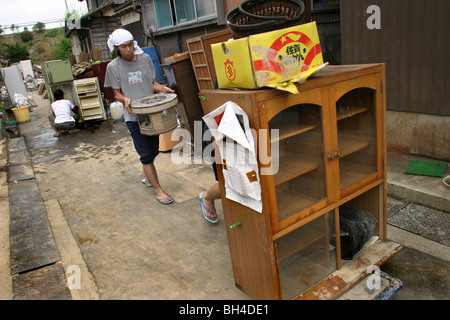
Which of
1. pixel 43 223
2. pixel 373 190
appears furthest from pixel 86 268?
pixel 373 190

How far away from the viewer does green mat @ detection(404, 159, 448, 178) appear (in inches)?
161

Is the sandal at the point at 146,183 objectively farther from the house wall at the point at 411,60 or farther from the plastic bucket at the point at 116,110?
the plastic bucket at the point at 116,110

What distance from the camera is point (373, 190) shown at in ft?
9.74

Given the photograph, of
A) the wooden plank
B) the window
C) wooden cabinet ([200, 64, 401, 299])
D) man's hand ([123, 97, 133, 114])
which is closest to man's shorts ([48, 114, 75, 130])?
the window

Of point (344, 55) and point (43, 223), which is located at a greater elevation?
point (344, 55)

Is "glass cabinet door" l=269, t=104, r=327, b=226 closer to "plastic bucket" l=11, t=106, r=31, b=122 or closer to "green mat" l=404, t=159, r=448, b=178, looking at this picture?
"green mat" l=404, t=159, r=448, b=178

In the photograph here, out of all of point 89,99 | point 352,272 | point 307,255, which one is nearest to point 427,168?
point 352,272

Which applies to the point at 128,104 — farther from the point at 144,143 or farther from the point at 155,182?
the point at 155,182

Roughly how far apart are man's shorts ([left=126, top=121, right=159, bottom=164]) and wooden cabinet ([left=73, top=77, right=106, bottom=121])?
598 cm

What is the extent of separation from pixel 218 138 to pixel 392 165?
3.23 m

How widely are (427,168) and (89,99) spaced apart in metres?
8.53

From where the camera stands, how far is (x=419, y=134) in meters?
4.58

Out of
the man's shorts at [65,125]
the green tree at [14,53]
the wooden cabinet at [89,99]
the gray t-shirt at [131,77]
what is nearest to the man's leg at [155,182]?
the gray t-shirt at [131,77]
